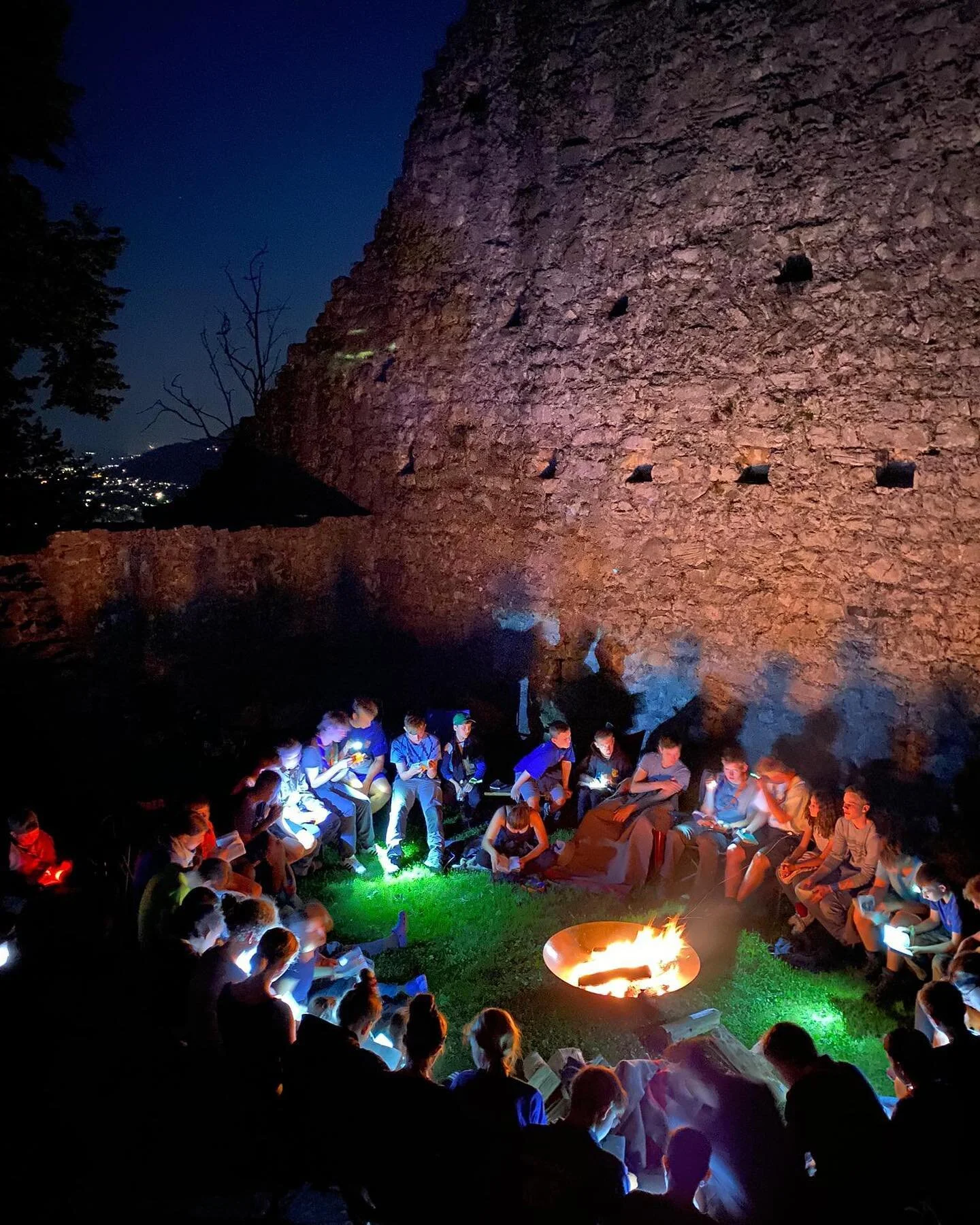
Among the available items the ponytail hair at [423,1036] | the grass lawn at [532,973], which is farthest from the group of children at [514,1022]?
the grass lawn at [532,973]

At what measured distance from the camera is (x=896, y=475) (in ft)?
19.8

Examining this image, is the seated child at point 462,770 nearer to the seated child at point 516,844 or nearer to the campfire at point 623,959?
the seated child at point 516,844

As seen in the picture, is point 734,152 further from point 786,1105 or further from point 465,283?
point 786,1105

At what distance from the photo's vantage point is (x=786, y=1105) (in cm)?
297

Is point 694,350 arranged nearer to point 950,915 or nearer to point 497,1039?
point 950,915

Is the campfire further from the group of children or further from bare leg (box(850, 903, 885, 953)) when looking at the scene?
bare leg (box(850, 903, 885, 953))

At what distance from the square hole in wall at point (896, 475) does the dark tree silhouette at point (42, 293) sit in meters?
7.86

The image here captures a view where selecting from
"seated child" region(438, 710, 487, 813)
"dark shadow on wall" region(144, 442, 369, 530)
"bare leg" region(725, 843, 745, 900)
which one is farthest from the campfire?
"dark shadow on wall" region(144, 442, 369, 530)

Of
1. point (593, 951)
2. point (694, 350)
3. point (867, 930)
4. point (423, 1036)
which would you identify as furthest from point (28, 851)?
point (694, 350)

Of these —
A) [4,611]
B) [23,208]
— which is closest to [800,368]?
[4,611]

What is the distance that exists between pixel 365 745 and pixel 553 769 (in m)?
1.68

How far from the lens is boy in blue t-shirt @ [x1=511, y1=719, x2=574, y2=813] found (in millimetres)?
6570

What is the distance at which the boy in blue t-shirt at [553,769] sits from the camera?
657cm

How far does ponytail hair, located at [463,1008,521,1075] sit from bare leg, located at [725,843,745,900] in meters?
2.94
